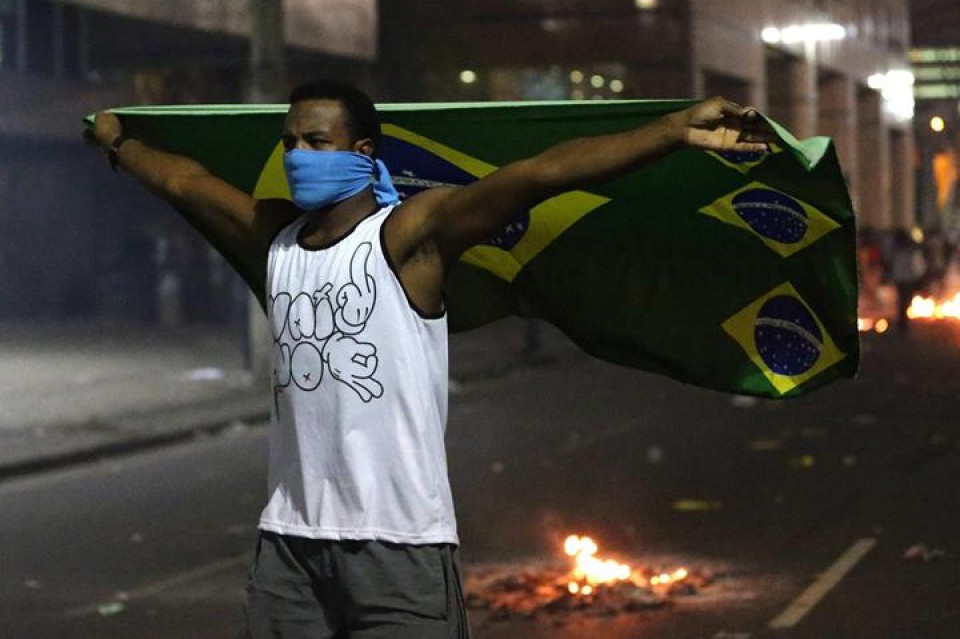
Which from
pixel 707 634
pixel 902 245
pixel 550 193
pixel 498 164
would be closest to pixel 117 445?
pixel 707 634

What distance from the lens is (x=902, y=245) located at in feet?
111

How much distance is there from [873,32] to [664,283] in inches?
3167

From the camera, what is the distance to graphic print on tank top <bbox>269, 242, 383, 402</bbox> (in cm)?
424

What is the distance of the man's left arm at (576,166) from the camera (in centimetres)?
410

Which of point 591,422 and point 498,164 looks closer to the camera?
point 498,164

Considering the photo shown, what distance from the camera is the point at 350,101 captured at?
438cm

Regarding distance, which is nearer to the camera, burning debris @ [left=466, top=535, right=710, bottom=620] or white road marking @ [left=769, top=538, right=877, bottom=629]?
white road marking @ [left=769, top=538, right=877, bottom=629]

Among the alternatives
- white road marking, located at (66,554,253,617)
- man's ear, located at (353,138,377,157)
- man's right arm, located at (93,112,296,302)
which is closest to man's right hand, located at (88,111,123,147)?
man's right arm, located at (93,112,296,302)

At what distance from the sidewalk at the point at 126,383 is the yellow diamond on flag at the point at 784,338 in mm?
10389

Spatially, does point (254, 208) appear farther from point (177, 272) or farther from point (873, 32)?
point (873, 32)

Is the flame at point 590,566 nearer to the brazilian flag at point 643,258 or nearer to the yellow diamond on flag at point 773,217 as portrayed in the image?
the brazilian flag at point 643,258

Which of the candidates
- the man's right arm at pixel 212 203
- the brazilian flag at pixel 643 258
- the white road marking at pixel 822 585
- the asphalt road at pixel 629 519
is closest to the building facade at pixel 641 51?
the asphalt road at pixel 629 519

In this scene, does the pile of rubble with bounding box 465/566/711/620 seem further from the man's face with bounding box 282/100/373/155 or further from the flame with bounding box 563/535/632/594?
the man's face with bounding box 282/100/373/155

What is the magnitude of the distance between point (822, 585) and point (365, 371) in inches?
225
